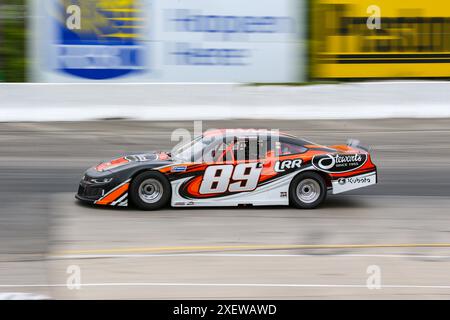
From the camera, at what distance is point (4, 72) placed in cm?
1895

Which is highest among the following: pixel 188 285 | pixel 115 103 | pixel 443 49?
pixel 443 49

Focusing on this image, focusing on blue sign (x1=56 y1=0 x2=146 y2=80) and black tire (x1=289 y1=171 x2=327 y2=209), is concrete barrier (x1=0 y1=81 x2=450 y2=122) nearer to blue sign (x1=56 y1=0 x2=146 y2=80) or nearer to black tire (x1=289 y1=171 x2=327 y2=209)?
blue sign (x1=56 y1=0 x2=146 y2=80)

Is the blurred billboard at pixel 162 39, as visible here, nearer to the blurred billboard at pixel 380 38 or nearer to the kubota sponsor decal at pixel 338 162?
the blurred billboard at pixel 380 38

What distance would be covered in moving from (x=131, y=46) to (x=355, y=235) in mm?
10123

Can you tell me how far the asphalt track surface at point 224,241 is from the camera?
8.03 meters

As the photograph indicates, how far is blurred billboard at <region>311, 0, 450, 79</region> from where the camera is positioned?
1988 centimetres

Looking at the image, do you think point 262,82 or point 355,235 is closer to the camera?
point 355,235

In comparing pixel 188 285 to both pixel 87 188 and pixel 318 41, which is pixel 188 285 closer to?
pixel 87 188

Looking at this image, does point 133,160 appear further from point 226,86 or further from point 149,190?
point 226,86

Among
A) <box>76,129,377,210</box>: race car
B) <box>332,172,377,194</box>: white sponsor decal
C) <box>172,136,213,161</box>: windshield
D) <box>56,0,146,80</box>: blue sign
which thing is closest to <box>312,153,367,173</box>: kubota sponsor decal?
<box>76,129,377,210</box>: race car

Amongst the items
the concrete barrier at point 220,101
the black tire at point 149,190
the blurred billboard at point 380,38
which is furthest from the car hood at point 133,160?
the blurred billboard at point 380,38

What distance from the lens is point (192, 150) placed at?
38.3 ft

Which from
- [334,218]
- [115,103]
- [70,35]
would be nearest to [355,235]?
[334,218]

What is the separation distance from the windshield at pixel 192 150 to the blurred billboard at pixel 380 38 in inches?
339
